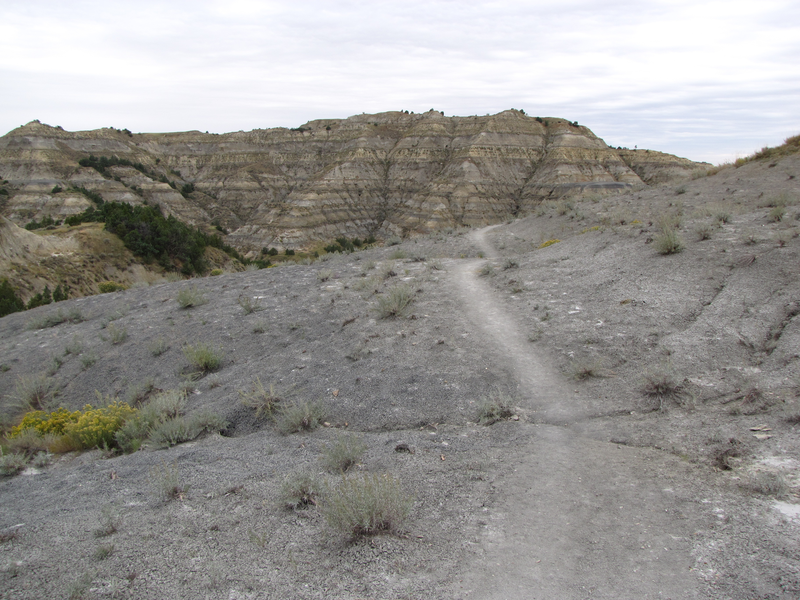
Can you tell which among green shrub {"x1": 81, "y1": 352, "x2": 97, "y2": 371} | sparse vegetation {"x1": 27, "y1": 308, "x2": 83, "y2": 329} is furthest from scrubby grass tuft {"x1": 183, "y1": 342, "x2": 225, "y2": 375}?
sparse vegetation {"x1": 27, "y1": 308, "x2": 83, "y2": 329}

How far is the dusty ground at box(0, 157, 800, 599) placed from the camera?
330 centimetres

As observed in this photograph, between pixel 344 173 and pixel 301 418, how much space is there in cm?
7548

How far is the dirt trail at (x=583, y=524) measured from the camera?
3135 millimetres

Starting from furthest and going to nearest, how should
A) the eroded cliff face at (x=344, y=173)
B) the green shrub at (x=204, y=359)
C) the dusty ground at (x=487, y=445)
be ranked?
the eroded cliff face at (x=344, y=173) < the green shrub at (x=204, y=359) < the dusty ground at (x=487, y=445)

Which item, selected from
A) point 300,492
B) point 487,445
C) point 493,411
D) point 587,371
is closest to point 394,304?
point 493,411

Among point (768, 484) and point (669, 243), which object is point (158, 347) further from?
point (669, 243)

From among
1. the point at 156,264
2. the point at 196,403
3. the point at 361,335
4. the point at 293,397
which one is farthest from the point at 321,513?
the point at 156,264

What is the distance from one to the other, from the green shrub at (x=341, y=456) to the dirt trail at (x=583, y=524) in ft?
5.10

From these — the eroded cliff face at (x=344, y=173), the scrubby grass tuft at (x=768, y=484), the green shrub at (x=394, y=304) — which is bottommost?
the scrubby grass tuft at (x=768, y=484)

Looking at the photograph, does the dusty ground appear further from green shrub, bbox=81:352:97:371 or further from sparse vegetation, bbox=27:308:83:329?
sparse vegetation, bbox=27:308:83:329

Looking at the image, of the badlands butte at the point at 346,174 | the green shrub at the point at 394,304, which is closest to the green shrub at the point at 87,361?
the green shrub at the point at 394,304

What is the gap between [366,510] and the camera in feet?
11.9

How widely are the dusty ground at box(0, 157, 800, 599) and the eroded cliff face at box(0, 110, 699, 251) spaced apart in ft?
183

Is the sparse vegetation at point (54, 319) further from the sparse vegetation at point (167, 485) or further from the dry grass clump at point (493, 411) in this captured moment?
the dry grass clump at point (493, 411)
